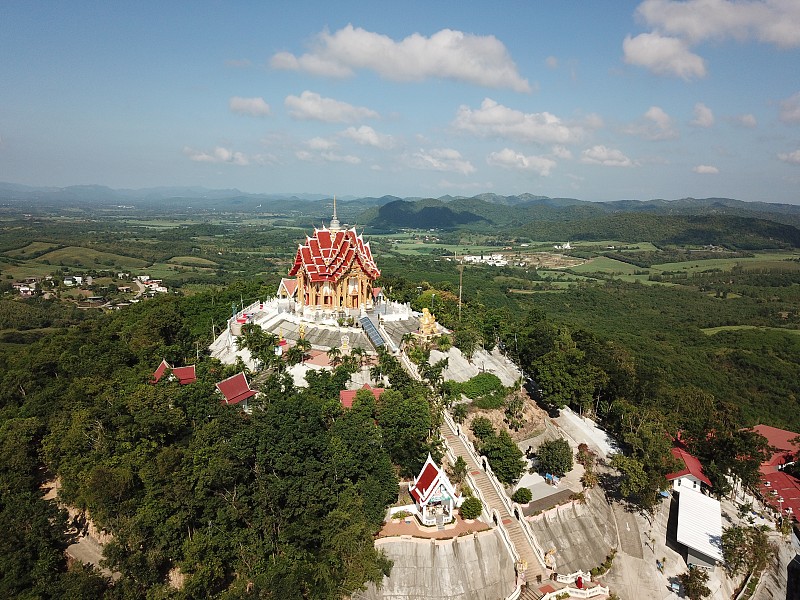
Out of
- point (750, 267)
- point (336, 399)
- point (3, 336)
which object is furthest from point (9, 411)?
point (750, 267)

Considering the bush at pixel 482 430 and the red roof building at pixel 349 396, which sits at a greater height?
the red roof building at pixel 349 396

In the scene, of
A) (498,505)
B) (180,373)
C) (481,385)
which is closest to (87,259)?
(180,373)

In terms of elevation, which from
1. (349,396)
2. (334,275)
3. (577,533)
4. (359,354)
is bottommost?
(577,533)

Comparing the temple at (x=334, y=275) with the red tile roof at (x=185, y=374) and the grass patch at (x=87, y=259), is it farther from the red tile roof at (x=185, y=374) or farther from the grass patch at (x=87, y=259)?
the grass patch at (x=87, y=259)

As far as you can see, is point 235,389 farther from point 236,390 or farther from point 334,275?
point 334,275

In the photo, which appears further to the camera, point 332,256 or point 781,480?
point 332,256

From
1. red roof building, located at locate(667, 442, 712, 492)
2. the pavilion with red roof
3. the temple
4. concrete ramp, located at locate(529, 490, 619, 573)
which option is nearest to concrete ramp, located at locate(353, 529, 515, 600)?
concrete ramp, located at locate(529, 490, 619, 573)

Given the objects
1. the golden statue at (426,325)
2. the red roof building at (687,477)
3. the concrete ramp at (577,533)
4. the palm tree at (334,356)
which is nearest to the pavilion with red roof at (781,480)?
the red roof building at (687,477)
